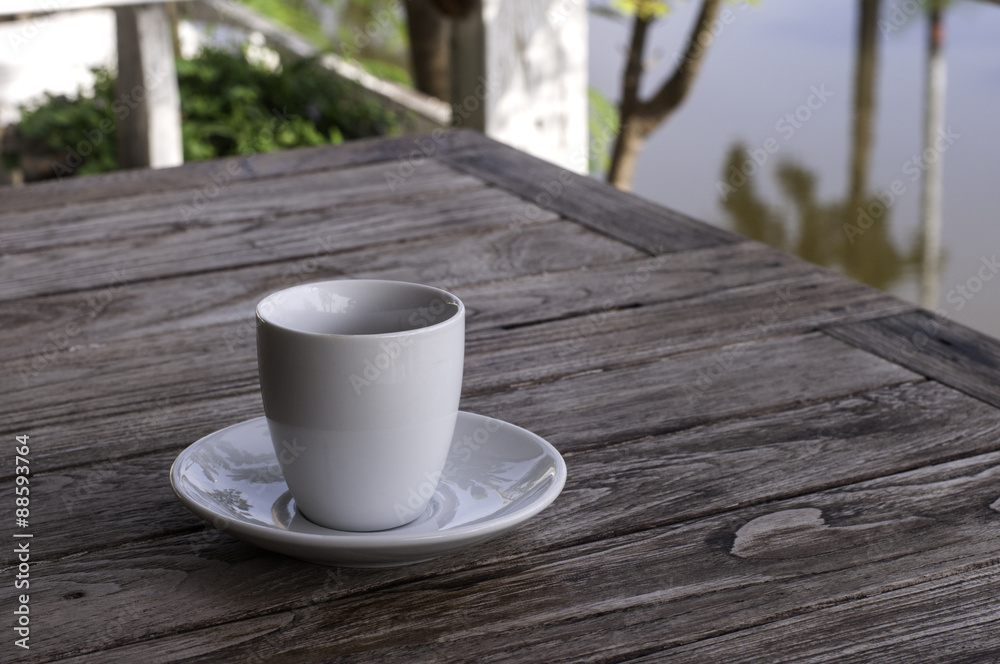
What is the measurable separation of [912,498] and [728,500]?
0.37 ft

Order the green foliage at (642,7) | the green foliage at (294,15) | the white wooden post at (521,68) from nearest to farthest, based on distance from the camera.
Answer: the white wooden post at (521,68) → the green foliage at (642,7) → the green foliage at (294,15)

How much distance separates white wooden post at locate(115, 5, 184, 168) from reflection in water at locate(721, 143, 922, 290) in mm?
2777

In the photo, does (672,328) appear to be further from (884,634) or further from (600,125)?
(600,125)

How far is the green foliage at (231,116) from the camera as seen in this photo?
12.1ft

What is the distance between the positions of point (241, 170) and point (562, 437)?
3.11 ft

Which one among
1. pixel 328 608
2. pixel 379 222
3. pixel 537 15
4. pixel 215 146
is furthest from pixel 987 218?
pixel 328 608

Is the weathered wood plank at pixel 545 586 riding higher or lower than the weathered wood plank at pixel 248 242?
lower

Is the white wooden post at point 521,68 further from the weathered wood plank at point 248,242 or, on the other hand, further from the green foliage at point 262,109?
the weathered wood plank at point 248,242

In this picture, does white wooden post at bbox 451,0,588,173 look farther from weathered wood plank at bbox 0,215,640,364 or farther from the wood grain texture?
the wood grain texture

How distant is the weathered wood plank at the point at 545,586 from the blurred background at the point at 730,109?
2.92m

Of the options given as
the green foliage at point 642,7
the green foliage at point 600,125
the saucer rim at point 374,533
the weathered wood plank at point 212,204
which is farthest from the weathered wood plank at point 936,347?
the green foliage at point 600,125

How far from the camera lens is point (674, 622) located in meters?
0.51

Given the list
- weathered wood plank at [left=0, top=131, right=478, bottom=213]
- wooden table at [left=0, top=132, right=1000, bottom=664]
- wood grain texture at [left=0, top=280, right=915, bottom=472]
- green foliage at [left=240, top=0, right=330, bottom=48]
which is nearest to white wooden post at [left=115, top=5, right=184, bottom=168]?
weathered wood plank at [left=0, top=131, right=478, bottom=213]

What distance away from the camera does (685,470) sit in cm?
67
